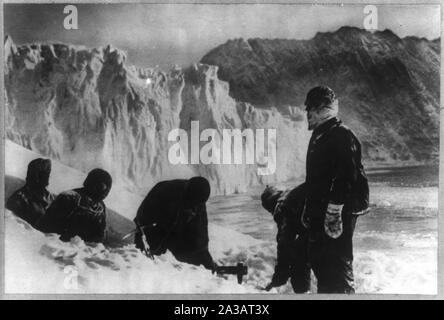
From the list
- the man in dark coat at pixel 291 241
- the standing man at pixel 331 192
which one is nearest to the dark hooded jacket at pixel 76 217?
the man in dark coat at pixel 291 241

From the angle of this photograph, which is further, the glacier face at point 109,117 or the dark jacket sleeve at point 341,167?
the glacier face at point 109,117

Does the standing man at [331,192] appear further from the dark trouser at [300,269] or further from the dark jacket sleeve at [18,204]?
the dark jacket sleeve at [18,204]

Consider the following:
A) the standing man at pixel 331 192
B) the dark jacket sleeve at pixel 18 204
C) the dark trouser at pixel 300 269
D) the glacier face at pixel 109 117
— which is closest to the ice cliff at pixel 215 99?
the glacier face at pixel 109 117

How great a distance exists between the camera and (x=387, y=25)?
275 centimetres

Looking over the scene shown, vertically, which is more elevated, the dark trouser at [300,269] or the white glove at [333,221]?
the white glove at [333,221]

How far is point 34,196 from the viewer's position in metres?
2.73

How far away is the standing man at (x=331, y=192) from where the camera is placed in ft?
8.62

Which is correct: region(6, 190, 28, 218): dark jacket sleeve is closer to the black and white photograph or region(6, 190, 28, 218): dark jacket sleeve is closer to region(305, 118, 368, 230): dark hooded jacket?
the black and white photograph

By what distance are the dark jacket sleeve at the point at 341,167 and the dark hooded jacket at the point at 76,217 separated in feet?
3.51

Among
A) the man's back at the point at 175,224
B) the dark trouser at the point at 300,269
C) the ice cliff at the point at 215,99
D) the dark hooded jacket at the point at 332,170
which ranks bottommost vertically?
the dark trouser at the point at 300,269

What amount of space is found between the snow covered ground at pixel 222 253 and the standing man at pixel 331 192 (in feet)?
0.27

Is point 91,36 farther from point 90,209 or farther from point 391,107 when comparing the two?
point 391,107
